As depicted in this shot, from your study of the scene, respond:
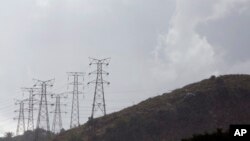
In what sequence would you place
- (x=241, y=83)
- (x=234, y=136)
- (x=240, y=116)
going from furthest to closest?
1. (x=241, y=83)
2. (x=240, y=116)
3. (x=234, y=136)

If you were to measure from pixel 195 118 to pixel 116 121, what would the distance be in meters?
14.1

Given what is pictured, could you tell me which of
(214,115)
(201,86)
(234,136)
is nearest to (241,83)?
(201,86)

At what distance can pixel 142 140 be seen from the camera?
88.6 meters

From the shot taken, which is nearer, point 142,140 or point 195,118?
point 142,140

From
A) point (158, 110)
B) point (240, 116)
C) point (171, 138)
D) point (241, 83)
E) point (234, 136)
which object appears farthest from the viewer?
point (241, 83)

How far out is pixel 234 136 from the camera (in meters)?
23.8

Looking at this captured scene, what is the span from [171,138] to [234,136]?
63.4 meters

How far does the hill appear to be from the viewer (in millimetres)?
90250

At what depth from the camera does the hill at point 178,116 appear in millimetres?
90250

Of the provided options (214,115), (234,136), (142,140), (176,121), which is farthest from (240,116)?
(234,136)

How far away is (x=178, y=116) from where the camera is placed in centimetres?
9569

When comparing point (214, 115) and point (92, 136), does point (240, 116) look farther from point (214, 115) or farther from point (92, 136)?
point (92, 136)

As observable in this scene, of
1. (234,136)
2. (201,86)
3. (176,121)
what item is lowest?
(234,136)

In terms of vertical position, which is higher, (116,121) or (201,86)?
(201,86)
